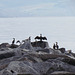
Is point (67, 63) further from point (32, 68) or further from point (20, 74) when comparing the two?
point (20, 74)

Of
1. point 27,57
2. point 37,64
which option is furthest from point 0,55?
point 37,64

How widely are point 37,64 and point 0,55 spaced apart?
11.2 ft

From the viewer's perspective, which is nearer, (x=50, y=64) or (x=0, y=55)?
(x=50, y=64)

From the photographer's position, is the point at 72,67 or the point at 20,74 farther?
the point at 72,67

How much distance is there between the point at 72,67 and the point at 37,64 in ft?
3.55

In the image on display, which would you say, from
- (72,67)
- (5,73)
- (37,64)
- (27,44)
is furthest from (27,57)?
(27,44)

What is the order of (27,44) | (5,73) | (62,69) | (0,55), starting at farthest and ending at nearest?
1. (27,44)
2. (0,55)
3. (62,69)
4. (5,73)

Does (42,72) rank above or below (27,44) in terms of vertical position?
below

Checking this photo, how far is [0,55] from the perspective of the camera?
1189cm

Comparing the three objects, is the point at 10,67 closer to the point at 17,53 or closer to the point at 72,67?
the point at 72,67

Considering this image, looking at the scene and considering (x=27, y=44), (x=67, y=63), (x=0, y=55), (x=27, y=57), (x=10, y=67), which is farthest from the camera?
(x=27, y=44)

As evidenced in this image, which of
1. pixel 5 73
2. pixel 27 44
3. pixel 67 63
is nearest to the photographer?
pixel 5 73

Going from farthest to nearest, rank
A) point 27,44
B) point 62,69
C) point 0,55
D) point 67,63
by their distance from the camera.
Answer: point 27,44
point 0,55
point 67,63
point 62,69

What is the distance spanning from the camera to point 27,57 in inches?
391
